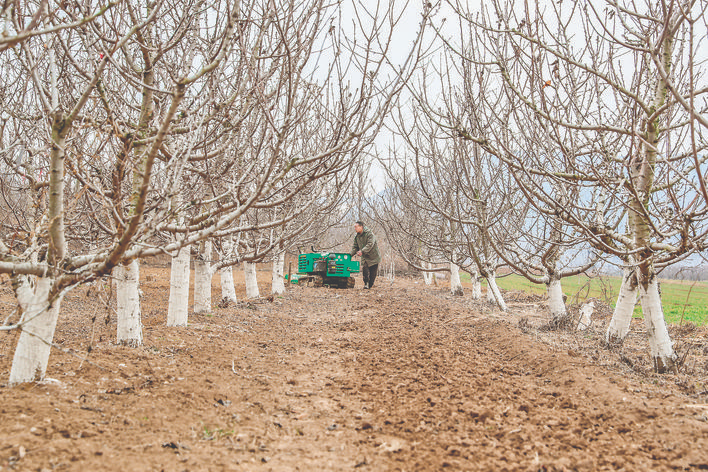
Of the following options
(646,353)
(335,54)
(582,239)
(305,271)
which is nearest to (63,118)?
(335,54)

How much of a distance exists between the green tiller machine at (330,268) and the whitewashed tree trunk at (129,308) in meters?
10.3

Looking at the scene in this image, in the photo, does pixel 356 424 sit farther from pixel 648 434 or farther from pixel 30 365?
pixel 30 365

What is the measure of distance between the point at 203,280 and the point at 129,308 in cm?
298

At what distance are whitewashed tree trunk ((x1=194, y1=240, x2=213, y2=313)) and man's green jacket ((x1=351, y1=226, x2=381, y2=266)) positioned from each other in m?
6.47

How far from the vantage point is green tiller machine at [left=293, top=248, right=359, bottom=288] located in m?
14.6

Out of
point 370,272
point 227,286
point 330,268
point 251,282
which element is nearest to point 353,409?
point 227,286

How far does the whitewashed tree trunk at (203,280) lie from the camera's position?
6.79 m

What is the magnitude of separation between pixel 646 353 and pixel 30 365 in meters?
5.89

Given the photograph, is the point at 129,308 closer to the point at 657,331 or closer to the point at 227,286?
the point at 657,331

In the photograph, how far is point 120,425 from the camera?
228cm

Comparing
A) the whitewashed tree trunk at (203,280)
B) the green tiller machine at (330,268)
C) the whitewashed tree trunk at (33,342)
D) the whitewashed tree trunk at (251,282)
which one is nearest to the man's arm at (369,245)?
the green tiller machine at (330,268)

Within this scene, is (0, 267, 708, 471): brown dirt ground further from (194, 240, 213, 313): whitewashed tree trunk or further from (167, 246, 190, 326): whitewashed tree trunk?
(194, 240, 213, 313): whitewashed tree trunk

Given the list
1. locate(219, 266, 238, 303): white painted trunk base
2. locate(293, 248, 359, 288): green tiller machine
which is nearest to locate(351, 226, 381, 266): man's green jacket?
locate(293, 248, 359, 288): green tiller machine

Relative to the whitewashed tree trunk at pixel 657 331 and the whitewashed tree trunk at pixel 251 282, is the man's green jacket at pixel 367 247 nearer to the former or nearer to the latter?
the whitewashed tree trunk at pixel 251 282
